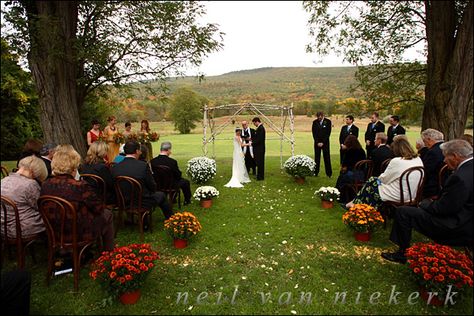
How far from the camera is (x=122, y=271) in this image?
10.6ft

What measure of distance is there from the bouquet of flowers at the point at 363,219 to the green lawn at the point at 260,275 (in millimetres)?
287

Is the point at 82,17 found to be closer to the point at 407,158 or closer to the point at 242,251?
the point at 242,251

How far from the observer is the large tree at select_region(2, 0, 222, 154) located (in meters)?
7.64

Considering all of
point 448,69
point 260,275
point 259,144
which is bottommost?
point 260,275

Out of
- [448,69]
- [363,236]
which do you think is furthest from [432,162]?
[448,69]

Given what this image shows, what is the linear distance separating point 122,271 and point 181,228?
5.08 feet

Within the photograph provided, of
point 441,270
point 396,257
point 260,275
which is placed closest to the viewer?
point 441,270

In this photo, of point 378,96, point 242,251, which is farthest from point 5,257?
point 378,96

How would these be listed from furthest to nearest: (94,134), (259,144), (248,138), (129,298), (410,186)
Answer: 1. (248,138)
2. (259,144)
3. (94,134)
4. (410,186)
5. (129,298)

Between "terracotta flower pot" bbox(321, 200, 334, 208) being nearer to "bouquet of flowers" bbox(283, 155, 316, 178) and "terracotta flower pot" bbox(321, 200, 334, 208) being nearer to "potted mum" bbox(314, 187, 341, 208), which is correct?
"potted mum" bbox(314, 187, 341, 208)

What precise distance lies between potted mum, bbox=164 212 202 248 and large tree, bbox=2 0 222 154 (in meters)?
5.48

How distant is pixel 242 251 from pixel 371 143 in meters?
7.45

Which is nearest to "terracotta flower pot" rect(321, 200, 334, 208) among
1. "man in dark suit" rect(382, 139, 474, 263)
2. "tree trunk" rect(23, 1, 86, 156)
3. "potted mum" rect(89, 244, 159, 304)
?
"man in dark suit" rect(382, 139, 474, 263)

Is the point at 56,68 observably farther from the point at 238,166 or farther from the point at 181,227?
the point at 181,227
